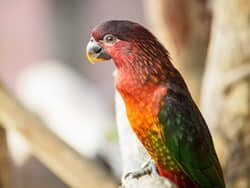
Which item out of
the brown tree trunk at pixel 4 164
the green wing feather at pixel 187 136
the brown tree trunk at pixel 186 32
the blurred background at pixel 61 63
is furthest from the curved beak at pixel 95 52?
the blurred background at pixel 61 63

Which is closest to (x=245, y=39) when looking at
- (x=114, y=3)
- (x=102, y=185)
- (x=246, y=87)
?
(x=246, y=87)

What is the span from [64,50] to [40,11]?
0.24 metres

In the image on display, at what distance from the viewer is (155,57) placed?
0.92 m

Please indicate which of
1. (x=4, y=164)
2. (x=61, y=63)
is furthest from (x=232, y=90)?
(x=61, y=63)

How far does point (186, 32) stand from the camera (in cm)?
191

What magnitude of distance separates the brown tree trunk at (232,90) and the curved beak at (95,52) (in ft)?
2.15

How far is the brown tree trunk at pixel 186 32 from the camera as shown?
6.10ft

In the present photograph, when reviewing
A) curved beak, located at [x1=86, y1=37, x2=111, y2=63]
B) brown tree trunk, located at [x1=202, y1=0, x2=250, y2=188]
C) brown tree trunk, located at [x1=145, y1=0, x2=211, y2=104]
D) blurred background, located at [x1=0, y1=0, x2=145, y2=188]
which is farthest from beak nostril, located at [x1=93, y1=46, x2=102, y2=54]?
blurred background, located at [x1=0, y1=0, x2=145, y2=188]

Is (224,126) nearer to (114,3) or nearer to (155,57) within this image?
(155,57)

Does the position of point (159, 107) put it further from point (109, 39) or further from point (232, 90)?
point (232, 90)

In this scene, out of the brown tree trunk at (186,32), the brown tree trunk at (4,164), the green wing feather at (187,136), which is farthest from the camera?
the brown tree trunk at (186,32)

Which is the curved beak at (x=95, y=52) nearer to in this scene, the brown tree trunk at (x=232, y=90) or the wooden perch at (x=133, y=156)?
the wooden perch at (x=133, y=156)

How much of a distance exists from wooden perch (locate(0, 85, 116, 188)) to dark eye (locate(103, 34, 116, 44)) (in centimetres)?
57

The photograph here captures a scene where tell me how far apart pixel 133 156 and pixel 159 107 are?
Result: 15cm
